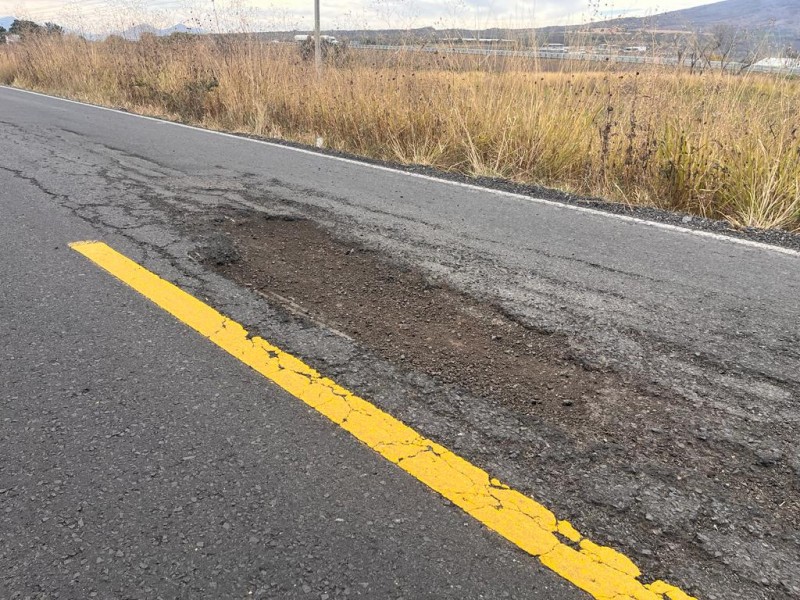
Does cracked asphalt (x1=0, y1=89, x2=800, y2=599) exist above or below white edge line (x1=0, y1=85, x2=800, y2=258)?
below

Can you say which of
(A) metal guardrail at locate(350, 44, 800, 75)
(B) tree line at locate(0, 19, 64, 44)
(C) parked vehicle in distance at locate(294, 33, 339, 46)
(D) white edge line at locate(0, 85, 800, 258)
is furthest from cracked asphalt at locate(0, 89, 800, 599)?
(B) tree line at locate(0, 19, 64, 44)

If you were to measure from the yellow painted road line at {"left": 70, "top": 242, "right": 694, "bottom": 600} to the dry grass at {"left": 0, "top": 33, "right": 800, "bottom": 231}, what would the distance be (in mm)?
3662

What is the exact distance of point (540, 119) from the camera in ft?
19.5

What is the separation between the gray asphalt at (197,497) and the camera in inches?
53.6

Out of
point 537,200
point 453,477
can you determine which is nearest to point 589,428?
point 453,477

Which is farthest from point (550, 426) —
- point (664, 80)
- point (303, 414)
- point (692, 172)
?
point (664, 80)

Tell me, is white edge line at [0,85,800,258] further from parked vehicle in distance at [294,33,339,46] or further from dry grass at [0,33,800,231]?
parked vehicle in distance at [294,33,339,46]

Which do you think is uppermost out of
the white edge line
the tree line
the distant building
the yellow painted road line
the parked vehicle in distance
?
the tree line

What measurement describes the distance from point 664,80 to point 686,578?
5564 mm

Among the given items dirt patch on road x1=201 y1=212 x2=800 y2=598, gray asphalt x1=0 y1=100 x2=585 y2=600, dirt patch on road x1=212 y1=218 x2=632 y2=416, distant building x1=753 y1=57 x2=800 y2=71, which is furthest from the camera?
distant building x1=753 y1=57 x2=800 y2=71

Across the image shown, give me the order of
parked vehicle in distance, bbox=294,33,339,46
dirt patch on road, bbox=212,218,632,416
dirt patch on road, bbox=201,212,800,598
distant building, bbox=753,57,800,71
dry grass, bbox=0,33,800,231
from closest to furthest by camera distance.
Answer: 1. dirt patch on road, bbox=201,212,800,598
2. dirt patch on road, bbox=212,218,632,416
3. dry grass, bbox=0,33,800,231
4. distant building, bbox=753,57,800,71
5. parked vehicle in distance, bbox=294,33,339,46

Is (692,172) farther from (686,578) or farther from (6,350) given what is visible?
(6,350)

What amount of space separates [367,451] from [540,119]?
5.09m

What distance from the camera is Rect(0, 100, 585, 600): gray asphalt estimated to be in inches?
53.6
